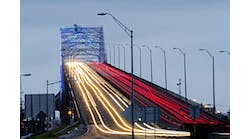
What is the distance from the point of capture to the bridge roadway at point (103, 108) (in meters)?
72.4

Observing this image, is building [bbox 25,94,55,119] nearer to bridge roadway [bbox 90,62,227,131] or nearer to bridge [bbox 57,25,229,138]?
bridge [bbox 57,25,229,138]

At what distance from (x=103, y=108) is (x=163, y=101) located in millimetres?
9564

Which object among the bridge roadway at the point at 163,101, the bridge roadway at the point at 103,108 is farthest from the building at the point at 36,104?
the bridge roadway at the point at 163,101

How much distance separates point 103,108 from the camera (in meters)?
110

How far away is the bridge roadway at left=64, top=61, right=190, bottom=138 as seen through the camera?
7239 cm

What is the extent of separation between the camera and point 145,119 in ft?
129

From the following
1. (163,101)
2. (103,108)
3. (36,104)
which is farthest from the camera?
(103,108)

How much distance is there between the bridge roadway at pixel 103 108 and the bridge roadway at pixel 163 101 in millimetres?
2158

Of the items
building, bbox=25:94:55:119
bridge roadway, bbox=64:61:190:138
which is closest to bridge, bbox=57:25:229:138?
bridge roadway, bbox=64:61:190:138

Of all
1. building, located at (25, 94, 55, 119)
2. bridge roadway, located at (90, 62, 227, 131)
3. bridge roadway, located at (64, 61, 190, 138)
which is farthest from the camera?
bridge roadway, located at (90, 62, 227, 131)

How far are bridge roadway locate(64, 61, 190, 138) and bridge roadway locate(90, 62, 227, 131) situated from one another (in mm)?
2158

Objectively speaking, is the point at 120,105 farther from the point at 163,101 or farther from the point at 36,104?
the point at 36,104

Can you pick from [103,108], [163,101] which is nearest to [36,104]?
[163,101]
